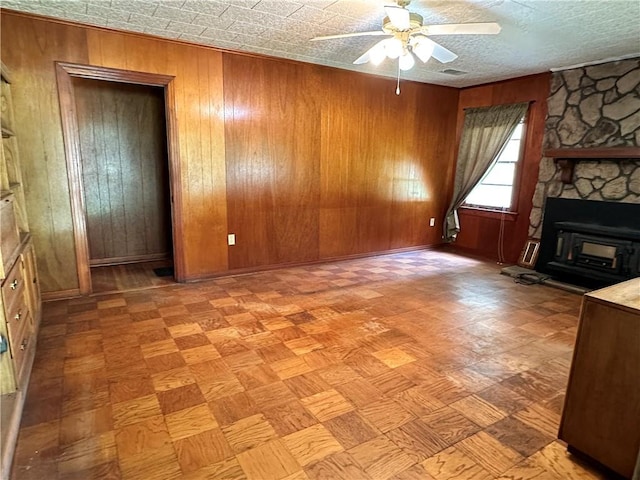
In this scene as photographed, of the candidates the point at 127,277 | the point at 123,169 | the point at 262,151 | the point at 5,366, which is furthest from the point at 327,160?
the point at 5,366

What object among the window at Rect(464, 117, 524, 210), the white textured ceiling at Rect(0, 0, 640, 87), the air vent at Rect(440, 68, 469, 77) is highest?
the air vent at Rect(440, 68, 469, 77)

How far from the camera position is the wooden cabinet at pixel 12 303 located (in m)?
1.76

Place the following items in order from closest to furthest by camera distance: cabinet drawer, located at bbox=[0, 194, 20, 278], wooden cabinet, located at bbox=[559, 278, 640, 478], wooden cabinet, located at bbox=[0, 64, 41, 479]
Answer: wooden cabinet, located at bbox=[559, 278, 640, 478] < wooden cabinet, located at bbox=[0, 64, 41, 479] < cabinet drawer, located at bbox=[0, 194, 20, 278]

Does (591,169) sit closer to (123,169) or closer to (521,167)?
(521,167)

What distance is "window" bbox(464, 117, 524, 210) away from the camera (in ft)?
16.4

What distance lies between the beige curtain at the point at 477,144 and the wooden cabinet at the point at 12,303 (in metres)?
5.27

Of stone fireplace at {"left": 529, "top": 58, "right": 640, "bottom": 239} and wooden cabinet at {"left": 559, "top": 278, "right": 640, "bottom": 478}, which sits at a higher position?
stone fireplace at {"left": 529, "top": 58, "right": 640, "bottom": 239}

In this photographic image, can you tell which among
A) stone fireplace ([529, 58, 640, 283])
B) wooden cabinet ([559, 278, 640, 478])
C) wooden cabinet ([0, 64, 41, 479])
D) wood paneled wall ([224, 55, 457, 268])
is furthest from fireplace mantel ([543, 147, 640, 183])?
wooden cabinet ([0, 64, 41, 479])

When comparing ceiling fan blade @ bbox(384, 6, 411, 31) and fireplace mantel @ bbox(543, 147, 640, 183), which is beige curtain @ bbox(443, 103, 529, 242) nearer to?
fireplace mantel @ bbox(543, 147, 640, 183)

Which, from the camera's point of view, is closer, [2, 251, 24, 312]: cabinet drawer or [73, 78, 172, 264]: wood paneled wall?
[2, 251, 24, 312]: cabinet drawer

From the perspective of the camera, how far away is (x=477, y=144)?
5379mm

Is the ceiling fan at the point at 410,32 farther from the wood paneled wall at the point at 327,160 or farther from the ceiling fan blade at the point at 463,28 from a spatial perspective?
the wood paneled wall at the point at 327,160

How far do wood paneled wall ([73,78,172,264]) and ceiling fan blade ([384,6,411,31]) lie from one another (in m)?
3.66

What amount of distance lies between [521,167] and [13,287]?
5419mm
